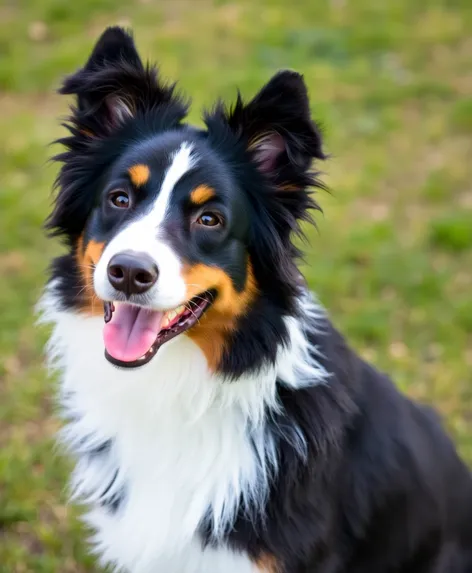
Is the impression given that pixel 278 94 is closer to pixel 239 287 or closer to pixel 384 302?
pixel 239 287

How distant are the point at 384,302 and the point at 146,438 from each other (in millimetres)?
3134

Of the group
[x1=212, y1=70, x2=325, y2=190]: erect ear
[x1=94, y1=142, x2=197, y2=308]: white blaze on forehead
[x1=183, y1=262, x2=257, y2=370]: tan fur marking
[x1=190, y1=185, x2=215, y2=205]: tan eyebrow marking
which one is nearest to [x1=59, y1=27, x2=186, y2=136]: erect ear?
[x1=212, y1=70, x2=325, y2=190]: erect ear

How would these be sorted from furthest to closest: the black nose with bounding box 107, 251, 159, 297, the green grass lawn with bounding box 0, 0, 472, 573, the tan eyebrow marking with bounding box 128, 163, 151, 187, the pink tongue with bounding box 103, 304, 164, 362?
the green grass lawn with bounding box 0, 0, 472, 573, the tan eyebrow marking with bounding box 128, 163, 151, 187, the pink tongue with bounding box 103, 304, 164, 362, the black nose with bounding box 107, 251, 159, 297

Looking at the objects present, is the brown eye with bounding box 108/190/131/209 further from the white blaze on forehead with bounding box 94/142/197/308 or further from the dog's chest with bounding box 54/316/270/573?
the dog's chest with bounding box 54/316/270/573

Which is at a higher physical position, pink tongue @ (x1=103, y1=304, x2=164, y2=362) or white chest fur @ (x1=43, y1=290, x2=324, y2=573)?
pink tongue @ (x1=103, y1=304, x2=164, y2=362)

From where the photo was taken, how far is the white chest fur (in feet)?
9.92

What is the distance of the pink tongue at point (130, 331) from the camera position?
110 inches

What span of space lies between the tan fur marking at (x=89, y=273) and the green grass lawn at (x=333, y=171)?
1.17 metres

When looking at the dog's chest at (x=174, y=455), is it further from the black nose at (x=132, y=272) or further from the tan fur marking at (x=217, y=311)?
the black nose at (x=132, y=272)

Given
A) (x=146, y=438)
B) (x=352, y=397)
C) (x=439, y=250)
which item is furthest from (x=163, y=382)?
(x=439, y=250)

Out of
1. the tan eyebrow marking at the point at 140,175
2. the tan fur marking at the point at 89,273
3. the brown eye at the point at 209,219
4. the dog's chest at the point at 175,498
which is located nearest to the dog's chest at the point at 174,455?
the dog's chest at the point at 175,498

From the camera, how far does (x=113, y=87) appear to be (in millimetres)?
3125

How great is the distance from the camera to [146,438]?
311 centimetres

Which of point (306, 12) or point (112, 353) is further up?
point (306, 12)
